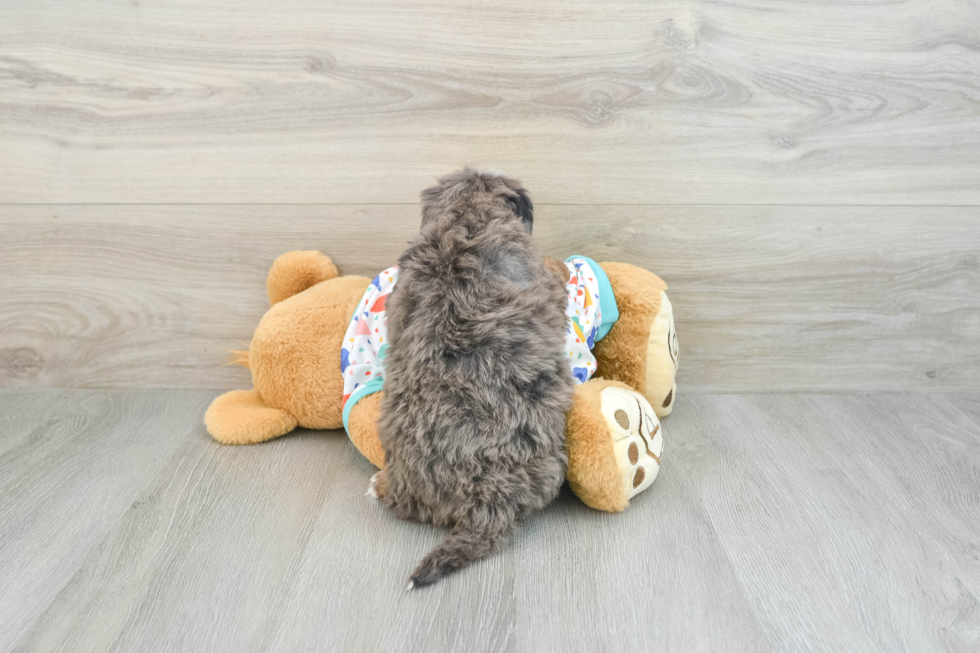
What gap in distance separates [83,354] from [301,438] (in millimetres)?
468

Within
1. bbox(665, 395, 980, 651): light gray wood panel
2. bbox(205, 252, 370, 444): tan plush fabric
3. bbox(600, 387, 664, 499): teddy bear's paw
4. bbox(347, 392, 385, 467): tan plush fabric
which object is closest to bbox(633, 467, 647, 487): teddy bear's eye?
bbox(600, 387, 664, 499): teddy bear's paw

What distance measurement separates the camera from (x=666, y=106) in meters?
1.02

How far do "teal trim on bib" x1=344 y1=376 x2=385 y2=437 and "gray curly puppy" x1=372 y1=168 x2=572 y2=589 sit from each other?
11 centimetres

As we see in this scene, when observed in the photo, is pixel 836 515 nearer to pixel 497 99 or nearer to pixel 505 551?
pixel 505 551

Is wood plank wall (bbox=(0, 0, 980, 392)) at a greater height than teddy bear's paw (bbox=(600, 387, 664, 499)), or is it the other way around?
wood plank wall (bbox=(0, 0, 980, 392))

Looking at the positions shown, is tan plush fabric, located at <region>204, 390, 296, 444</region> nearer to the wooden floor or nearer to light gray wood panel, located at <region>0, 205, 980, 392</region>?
the wooden floor

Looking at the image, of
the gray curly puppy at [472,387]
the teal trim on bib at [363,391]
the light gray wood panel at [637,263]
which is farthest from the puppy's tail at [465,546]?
the light gray wood panel at [637,263]

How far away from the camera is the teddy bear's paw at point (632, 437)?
2.57ft

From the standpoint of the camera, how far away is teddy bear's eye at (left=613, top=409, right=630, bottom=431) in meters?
0.80

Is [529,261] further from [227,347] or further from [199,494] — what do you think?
[227,347]

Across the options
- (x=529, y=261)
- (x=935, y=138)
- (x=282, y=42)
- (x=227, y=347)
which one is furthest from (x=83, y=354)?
(x=935, y=138)

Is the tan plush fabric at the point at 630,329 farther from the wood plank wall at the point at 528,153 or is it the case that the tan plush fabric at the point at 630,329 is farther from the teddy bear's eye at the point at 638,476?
the teddy bear's eye at the point at 638,476

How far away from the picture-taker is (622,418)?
2.63 feet

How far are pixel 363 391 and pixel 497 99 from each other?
1.61ft
